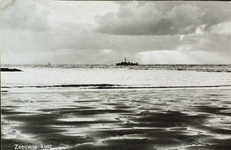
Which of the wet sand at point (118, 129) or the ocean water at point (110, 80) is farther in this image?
the ocean water at point (110, 80)

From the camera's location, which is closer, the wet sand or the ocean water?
the wet sand

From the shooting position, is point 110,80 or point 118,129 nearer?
point 118,129

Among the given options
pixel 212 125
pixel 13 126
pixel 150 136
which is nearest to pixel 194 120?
pixel 212 125

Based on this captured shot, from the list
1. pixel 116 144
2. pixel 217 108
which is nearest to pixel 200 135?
pixel 116 144

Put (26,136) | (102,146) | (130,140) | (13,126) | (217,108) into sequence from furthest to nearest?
(217,108) < (13,126) < (26,136) < (130,140) < (102,146)

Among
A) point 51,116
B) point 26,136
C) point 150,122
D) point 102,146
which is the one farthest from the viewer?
point 51,116

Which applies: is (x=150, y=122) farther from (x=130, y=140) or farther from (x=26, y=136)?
(x=26, y=136)

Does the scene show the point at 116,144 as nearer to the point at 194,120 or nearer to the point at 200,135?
the point at 200,135

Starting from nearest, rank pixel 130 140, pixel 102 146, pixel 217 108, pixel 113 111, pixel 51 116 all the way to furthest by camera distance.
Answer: pixel 102 146 < pixel 130 140 < pixel 51 116 < pixel 113 111 < pixel 217 108

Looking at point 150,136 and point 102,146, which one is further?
point 150,136
